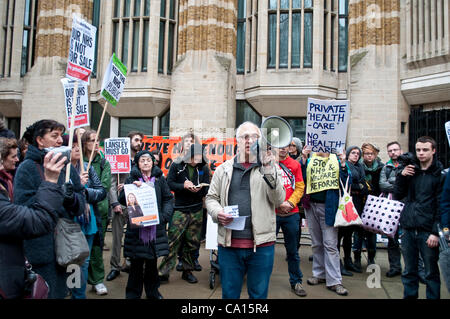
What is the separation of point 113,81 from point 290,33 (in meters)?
8.81

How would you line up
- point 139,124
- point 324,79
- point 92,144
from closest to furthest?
point 92,144
point 324,79
point 139,124

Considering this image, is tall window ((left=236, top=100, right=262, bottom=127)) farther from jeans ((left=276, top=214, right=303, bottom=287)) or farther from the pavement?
jeans ((left=276, top=214, right=303, bottom=287))

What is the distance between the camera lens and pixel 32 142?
2.79 metres

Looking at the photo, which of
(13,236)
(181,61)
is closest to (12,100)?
(181,61)

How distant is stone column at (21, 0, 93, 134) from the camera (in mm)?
13180

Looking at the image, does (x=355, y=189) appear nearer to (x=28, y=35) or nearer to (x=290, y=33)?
(x=290, y=33)

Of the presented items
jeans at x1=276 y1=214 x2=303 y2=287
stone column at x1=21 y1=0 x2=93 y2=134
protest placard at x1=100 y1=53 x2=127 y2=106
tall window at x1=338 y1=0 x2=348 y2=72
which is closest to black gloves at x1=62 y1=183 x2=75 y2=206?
protest placard at x1=100 y1=53 x2=127 y2=106

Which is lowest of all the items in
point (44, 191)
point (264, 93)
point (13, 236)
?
point (13, 236)

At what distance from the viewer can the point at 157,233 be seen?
3.94 meters

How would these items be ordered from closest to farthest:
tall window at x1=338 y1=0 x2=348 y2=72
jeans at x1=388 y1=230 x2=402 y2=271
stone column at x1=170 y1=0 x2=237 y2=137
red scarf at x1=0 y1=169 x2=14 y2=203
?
red scarf at x1=0 y1=169 x2=14 y2=203 < jeans at x1=388 y1=230 x2=402 y2=271 < stone column at x1=170 y1=0 x2=237 y2=137 < tall window at x1=338 y1=0 x2=348 y2=72

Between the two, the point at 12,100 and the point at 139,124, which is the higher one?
the point at 12,100

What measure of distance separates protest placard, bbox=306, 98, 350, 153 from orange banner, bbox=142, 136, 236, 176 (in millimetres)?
4383

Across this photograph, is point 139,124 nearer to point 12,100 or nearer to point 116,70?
point 12,100

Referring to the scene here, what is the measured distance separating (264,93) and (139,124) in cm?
499
